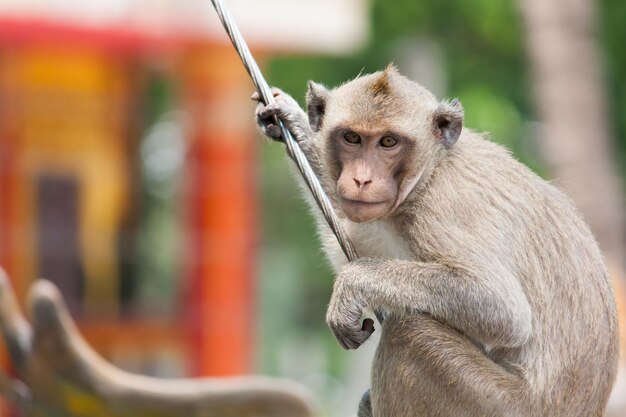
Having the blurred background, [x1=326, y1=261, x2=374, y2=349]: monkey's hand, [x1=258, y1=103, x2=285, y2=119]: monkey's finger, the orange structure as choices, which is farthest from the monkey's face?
the orange structure

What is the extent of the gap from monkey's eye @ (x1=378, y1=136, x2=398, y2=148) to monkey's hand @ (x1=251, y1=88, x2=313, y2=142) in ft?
2.06

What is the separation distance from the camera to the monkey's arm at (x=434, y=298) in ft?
20.4

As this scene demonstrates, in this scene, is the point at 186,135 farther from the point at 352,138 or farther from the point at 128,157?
the point at 352,138

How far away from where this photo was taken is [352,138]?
6477mm

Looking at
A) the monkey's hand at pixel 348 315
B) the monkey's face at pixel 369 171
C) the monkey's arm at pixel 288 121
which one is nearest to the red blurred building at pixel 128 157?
the monkey's arm at pixel 288 121

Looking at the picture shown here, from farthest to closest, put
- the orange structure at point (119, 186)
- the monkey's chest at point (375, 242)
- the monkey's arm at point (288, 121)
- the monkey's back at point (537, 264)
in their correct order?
the orange structure at point (119, 186)
the monkey's arm at point (288, 121)
the monkey's chest at point (375, 242)
the monkey's back at point (537, 264)

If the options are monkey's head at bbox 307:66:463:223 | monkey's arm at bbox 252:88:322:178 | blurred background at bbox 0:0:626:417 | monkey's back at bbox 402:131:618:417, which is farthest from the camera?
blurred background at bbox 0:0:626:417

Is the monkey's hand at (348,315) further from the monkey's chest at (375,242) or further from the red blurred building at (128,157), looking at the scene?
the red blurred building at (128,157)

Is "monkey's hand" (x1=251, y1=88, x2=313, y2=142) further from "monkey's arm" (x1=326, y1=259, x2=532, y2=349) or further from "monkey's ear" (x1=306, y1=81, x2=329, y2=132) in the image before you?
"monkey's arm" (x1=326, y1=259, x2=532, y2=349)

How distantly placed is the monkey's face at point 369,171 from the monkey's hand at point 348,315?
0.31 metres

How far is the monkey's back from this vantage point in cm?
642

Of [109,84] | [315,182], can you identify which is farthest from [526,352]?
[109,84]

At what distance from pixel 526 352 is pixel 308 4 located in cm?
1169

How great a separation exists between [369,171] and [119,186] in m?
13.7
